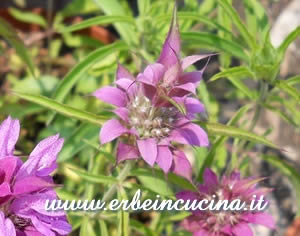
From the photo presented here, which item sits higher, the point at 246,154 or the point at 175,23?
the point at 175,23

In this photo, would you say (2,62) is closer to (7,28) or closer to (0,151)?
(7,28)

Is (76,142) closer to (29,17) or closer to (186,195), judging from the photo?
(186,195)

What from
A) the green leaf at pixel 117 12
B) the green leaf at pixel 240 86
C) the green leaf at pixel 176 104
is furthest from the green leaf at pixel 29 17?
the green leaf at pixel 176 104

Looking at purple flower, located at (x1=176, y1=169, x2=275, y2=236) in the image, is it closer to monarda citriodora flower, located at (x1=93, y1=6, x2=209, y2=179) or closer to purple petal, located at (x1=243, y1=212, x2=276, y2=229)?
purple petal, located at (x1=243, y1=212, x2=276, y2=229)

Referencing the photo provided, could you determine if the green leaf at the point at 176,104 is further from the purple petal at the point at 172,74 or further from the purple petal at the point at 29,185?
the purple petal at the point at 29,185

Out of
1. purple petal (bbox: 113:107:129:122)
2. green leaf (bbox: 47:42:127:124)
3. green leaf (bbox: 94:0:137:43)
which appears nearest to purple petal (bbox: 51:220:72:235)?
purple petal (bbox: 113:107:129:122)

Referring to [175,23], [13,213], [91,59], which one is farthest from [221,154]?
[13,213]
